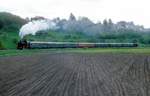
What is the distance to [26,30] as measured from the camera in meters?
57.0

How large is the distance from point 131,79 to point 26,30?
44872 mm

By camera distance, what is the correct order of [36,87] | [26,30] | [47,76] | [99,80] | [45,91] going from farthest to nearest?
1. [26,30]
2. [47,76]
3. [99,80]
4. [36,87]
5. [45,91]

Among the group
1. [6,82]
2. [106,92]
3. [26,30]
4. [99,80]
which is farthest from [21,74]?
[26,30]

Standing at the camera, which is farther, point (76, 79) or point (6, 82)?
point (76, 79)

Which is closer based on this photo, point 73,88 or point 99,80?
point 73,88

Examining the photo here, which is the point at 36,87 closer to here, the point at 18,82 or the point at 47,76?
the point at 18,82

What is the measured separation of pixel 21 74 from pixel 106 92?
18.1 ft

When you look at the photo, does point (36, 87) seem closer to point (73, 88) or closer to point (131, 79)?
point (73, 88)

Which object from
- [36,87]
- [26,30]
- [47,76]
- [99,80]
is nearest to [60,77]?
[47,76]

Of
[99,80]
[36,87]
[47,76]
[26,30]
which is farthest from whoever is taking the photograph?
[26,30]

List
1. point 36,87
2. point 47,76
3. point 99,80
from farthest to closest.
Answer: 1. point 47,76
2. point 99,80
3. point 36,87

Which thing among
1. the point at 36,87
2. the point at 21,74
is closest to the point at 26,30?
the point at 21,74

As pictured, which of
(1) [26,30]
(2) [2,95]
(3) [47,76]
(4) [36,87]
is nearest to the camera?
(2) [2,95]

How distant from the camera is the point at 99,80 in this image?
1309cm
